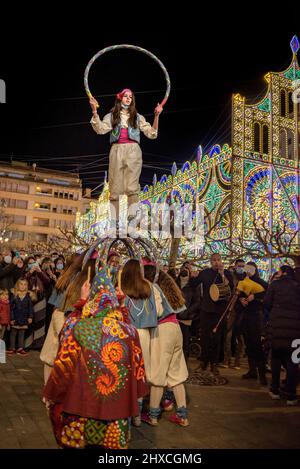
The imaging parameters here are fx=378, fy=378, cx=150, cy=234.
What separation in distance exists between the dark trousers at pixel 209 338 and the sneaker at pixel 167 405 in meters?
1.97

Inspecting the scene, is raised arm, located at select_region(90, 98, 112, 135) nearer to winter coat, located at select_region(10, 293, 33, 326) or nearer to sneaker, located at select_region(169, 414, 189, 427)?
sneaker, located at select_region(169, 414, 189, 427)

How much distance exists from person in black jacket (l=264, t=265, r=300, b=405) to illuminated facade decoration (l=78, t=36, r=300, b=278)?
9.14 m

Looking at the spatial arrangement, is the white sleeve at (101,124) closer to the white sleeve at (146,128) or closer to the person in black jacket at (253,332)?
the white sleeve at (146,128)

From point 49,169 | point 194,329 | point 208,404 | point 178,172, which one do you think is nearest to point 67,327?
point 208,404

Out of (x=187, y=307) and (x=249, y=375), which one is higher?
(x=187, y=307)

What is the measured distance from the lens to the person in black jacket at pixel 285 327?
5441 millimetres

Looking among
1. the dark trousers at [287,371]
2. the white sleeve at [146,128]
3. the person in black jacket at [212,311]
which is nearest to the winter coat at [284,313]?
the dark trousers at [287,371]

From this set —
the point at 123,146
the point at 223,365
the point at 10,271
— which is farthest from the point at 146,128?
the point at 10,271

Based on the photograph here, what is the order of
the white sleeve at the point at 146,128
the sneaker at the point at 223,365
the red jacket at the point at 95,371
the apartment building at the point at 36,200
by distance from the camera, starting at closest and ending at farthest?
the red jacket at the point at 95,371
the white sleeve at the point at 146,128
the sneaker at the point at 223,365
the apartment building at the point at 36,200

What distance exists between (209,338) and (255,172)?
10.2 meters

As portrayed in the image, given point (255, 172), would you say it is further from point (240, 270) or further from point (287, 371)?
point (287, 371)

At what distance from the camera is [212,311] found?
7.02 metres

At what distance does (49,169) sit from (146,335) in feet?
206
